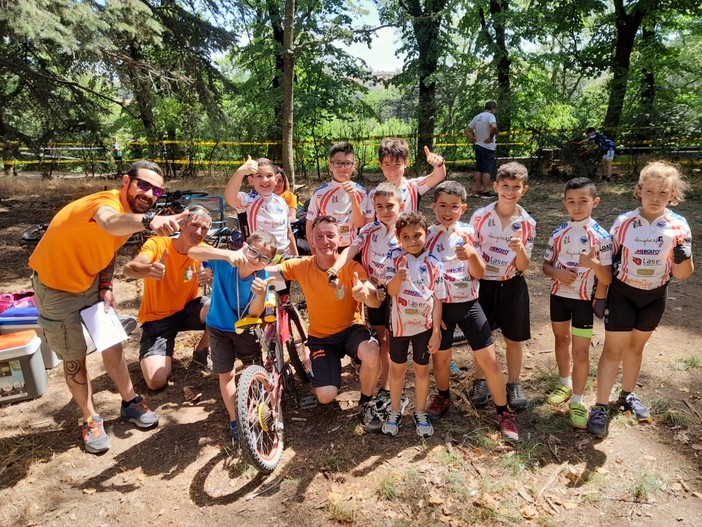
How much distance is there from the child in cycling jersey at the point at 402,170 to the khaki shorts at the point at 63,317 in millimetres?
2239

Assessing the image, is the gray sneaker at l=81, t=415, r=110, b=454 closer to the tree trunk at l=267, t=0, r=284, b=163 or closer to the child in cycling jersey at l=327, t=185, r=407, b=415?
the child in cycling jersey at l=327, t=185, r=407, b=415

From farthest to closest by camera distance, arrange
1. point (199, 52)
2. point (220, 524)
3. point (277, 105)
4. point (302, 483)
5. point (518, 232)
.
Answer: point (277, 105)
point (199, 52)
point (518, 232)
point (302, 483)
point (220, 524)

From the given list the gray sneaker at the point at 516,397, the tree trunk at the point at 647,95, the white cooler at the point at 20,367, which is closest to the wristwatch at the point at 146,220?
the white cooler at the point at 20,367

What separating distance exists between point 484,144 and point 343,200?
8070 mm

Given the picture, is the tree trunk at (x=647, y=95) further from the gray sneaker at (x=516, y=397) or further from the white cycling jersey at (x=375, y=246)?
the white cycling jersey at (x=375, y=246)

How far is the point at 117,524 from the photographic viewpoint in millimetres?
2697

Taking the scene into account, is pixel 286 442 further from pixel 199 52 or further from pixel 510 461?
pixel 199 52

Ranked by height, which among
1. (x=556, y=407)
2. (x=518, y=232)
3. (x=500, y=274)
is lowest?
(x=556, y=407)

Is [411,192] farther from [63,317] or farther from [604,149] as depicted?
[604,149]

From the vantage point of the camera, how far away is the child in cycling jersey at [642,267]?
2949mm

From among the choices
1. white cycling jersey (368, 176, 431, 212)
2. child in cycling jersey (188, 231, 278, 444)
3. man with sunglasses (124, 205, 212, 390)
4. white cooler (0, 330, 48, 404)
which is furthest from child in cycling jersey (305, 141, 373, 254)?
white cooler (0, 330, 48, 404)

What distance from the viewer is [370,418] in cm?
338

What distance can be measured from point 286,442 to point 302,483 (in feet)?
1.46

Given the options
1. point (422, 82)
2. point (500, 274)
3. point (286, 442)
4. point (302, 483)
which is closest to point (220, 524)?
point (302, 483)
